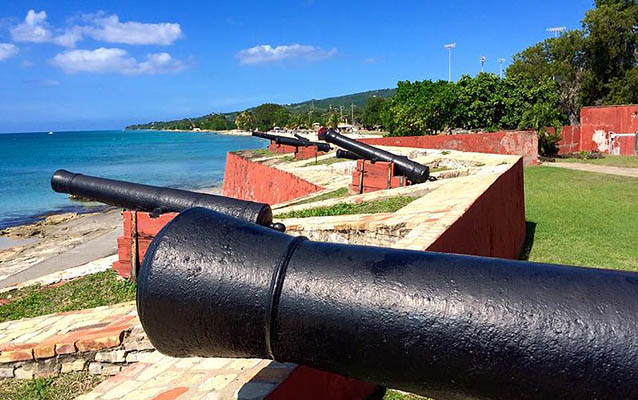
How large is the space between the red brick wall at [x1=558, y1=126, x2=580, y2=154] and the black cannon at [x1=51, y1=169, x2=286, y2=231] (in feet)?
61.8

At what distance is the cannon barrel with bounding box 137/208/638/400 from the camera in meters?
0.96

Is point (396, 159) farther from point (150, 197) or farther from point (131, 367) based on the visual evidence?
point (131, 367)

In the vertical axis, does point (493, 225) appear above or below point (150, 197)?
below

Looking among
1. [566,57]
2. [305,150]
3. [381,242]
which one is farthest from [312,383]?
[566,57]

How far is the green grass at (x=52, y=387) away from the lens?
3004mm

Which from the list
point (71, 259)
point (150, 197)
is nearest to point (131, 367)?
point (150, 197)

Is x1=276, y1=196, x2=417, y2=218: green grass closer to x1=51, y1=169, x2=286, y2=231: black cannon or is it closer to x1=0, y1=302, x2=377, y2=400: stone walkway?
x1=51, y1=169, x2=286, y2=231: black cannon

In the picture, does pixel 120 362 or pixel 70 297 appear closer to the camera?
pixel 120 362

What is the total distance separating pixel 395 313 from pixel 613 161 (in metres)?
18.8

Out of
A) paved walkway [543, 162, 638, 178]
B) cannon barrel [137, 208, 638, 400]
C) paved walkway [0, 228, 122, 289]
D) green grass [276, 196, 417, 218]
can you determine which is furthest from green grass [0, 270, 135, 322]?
paved walkway [543, 162, 638, 178]

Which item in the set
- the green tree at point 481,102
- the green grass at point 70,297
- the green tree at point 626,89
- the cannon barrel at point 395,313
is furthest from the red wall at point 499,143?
the cannon barrel at point 395,313

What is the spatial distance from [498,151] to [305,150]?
24.0 feet

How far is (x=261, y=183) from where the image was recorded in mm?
16812

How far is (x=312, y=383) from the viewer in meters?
2.11
